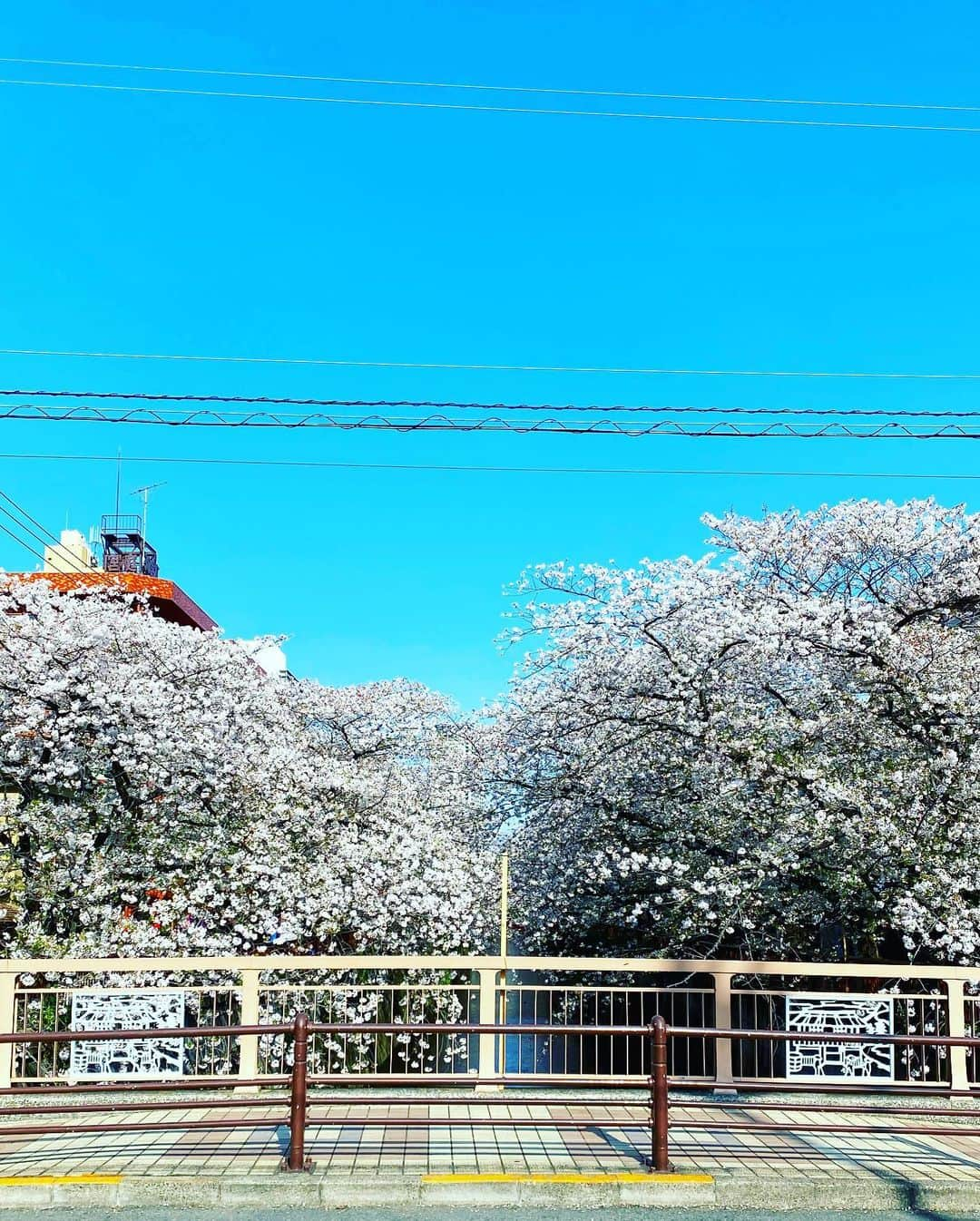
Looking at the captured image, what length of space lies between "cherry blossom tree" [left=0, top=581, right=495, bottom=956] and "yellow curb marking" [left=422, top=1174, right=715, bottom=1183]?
739 cm

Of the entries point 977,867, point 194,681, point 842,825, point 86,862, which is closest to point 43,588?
point 194,681

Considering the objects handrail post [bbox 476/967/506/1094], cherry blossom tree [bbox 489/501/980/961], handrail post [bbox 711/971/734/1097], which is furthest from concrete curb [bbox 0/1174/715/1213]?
cherry blossom tree [bbox 489/501/980/961]

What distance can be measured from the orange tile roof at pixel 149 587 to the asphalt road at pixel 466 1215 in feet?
75.2

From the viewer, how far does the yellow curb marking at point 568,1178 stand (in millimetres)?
7387

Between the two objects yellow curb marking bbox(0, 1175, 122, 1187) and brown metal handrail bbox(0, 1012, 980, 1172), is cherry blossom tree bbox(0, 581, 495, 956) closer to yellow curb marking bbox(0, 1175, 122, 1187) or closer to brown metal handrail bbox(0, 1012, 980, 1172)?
brown metal handrail bbox(0, 1012, 980, 1172)

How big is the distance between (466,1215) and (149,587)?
28512 millimetres

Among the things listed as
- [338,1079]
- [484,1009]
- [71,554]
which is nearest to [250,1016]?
[338,1079]

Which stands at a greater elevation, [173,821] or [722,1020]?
[173,821]

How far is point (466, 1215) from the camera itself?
702 cm

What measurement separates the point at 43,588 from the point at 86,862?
4.37 m

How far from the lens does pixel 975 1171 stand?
779 cm

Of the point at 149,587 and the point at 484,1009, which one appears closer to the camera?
the point at 484,1009

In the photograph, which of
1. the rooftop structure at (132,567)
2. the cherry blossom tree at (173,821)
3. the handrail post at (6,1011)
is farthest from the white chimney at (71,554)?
the handrail post at (6,1011)

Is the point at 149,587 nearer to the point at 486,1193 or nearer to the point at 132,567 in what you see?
the point at 132,567
